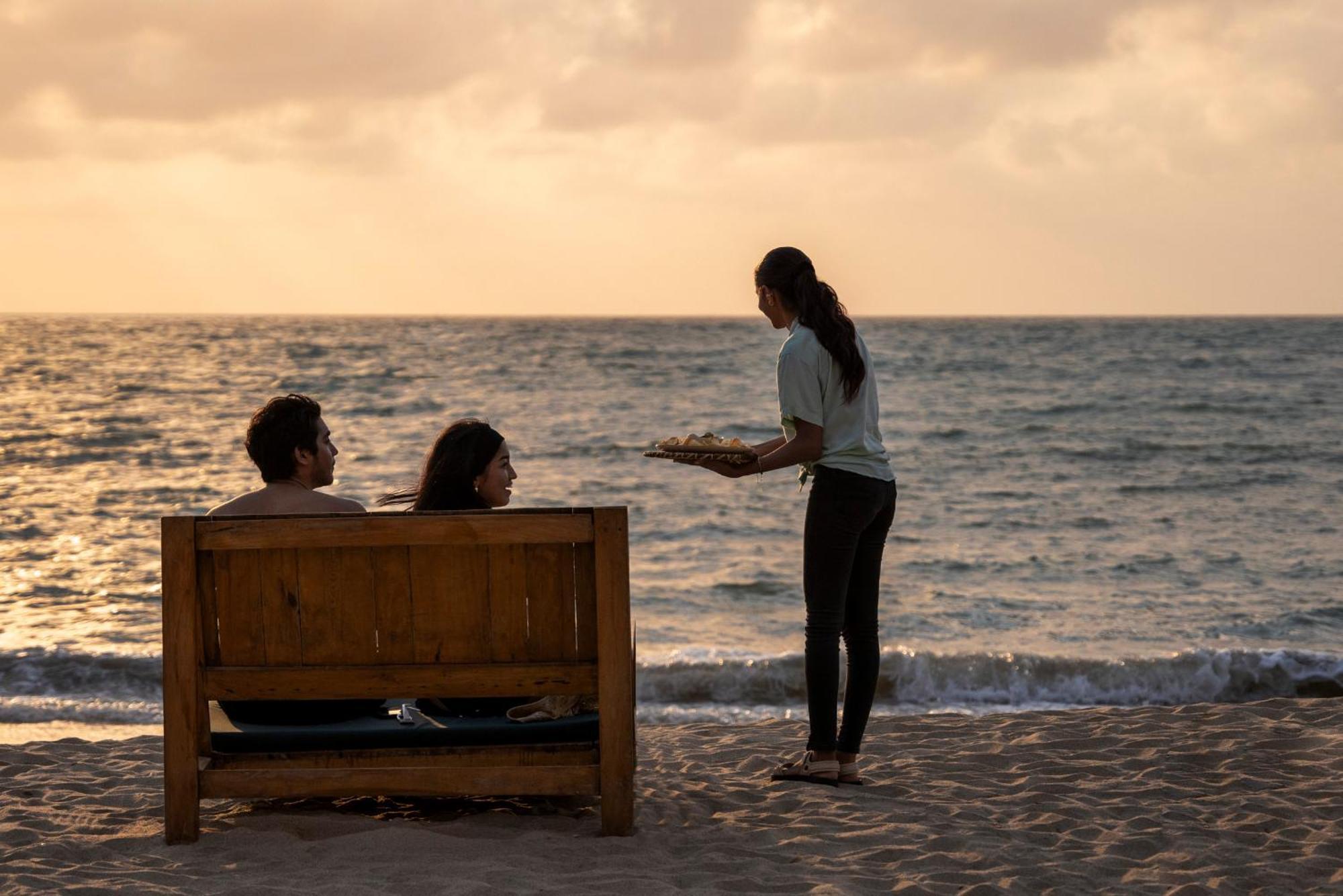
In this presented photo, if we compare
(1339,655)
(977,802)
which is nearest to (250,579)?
(977,802)

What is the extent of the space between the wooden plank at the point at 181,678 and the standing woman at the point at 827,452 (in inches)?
65.6

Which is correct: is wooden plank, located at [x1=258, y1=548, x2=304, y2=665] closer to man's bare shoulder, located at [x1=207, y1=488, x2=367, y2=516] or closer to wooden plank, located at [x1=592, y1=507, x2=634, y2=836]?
man's bare shoulder, located at [x1=207, y1=488, x2=367, y2=516]

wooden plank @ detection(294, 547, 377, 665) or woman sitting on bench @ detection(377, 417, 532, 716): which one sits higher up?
woman sitting on bench @ detection(377, 417, 532, 716)

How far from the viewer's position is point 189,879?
3.54 meters

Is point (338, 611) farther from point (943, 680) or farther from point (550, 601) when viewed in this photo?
point (943, 680)

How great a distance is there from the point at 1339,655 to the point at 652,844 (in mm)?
6091

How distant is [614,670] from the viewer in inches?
148

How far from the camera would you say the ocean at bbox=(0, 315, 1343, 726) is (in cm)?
815

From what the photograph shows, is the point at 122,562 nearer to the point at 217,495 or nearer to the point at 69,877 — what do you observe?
the point at 217,495

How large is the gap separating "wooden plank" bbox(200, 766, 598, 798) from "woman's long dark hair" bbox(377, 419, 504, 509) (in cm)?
84

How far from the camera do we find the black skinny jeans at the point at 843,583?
14.2 feet

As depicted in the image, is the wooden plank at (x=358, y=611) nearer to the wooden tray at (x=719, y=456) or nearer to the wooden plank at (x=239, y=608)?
the wooden plank at (x=239, y=608)

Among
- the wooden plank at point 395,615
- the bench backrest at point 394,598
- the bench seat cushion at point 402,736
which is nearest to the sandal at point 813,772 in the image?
the bench seat cushion at point 402,736

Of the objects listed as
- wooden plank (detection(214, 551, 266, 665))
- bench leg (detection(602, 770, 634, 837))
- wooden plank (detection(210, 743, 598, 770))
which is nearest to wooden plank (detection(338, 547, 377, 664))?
wooden plank (detection(214, 551, 266, 665))
